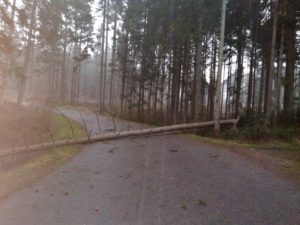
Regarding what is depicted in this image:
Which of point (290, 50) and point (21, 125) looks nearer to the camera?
point (21, 125)

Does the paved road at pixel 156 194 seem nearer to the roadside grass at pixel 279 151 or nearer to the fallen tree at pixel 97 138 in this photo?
the roadside grass at pixel 279 151

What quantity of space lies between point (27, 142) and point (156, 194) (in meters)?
8.12

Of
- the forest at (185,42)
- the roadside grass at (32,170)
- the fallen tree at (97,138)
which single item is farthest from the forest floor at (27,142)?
the forest at (185,42)

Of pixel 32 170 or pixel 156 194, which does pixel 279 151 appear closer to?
pixel 156 194

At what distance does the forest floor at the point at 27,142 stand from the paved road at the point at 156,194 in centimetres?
47

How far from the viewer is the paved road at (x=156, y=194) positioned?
5.36 m

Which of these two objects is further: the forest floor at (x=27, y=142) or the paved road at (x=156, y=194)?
the forest floor at (x=27, y=142)

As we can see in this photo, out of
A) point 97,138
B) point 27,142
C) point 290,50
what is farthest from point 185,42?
point 27,142

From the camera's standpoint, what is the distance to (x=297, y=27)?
2006 centimetres

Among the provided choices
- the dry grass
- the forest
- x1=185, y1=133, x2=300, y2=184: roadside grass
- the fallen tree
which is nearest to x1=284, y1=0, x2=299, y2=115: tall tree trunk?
the forest

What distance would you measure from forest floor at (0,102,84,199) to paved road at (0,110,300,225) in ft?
1.54

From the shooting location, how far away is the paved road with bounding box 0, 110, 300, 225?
5359mm

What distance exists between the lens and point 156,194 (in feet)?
21.4

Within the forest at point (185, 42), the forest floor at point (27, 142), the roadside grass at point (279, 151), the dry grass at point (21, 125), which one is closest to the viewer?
the forest floor at point (27, 142)
